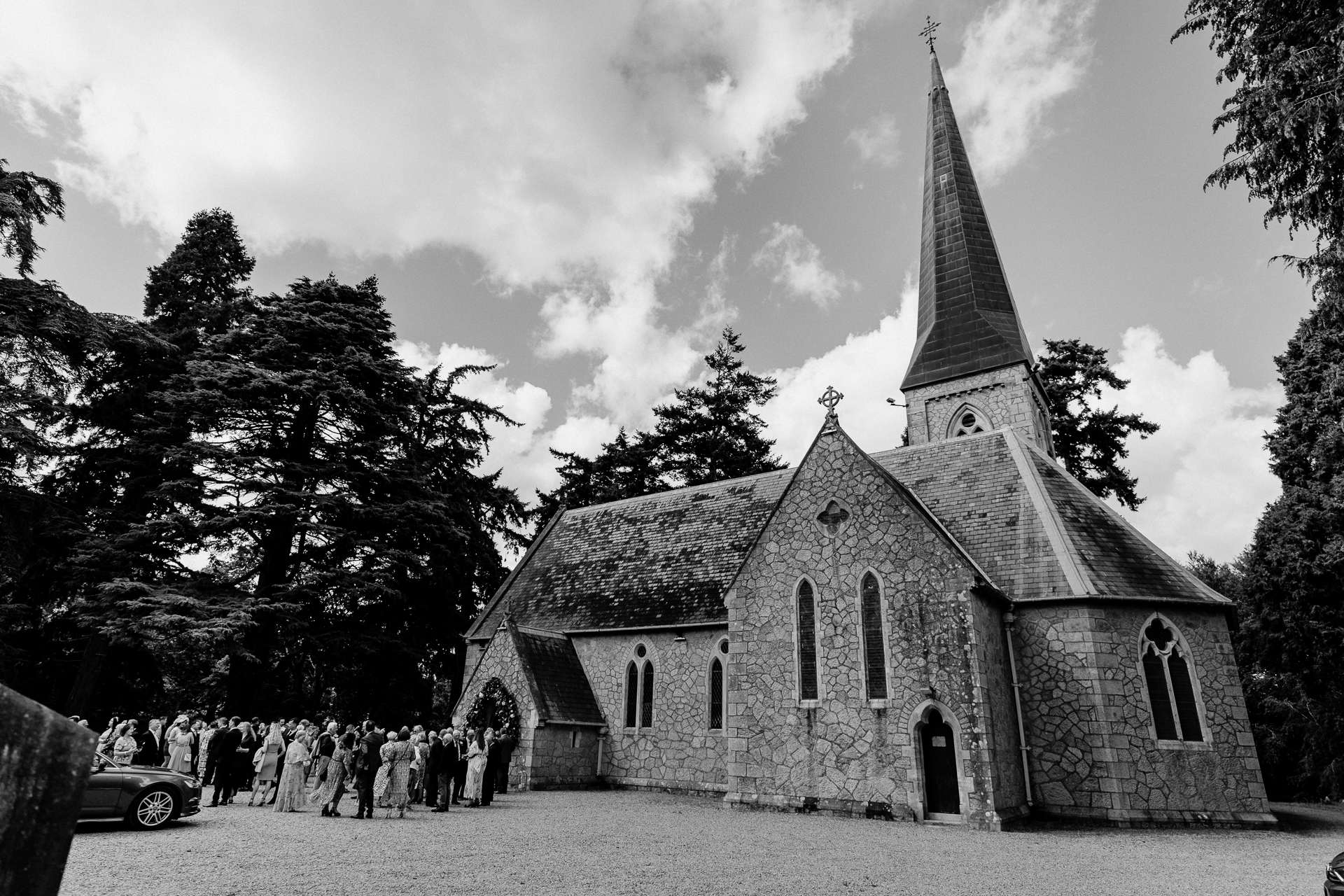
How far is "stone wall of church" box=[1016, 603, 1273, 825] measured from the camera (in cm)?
1528

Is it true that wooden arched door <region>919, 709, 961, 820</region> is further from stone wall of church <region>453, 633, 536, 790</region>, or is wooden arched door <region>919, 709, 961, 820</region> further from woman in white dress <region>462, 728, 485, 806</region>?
stone wall of church <region>453, 633, 536, 790</region>

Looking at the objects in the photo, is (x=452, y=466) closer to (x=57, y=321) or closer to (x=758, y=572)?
(x=57, y=321)

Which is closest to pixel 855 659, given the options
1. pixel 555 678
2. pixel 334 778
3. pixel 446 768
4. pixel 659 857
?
pixel 659 857

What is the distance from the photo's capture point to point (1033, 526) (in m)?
18.4

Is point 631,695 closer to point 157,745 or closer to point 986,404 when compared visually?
point 157,745

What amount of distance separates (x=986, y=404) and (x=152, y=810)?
26325 millimetres

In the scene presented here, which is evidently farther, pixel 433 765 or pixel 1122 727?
pixel 1122 727

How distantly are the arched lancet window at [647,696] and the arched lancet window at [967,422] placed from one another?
14.4 meters

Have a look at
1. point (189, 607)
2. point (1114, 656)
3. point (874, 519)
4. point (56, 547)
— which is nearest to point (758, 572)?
point (874, 519)

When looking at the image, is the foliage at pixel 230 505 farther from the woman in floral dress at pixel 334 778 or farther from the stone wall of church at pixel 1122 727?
the stone wall of church at pixel 1122 727

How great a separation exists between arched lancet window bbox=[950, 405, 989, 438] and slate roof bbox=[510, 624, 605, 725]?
52.6 feet

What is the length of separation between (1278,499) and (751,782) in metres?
21.4

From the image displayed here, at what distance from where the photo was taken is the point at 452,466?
3155 centimetres

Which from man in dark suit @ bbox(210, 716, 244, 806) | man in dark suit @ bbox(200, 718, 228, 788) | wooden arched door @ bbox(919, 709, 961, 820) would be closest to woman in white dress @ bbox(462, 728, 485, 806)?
man in dark suit @ bbox(210, 716, 244, 806)
